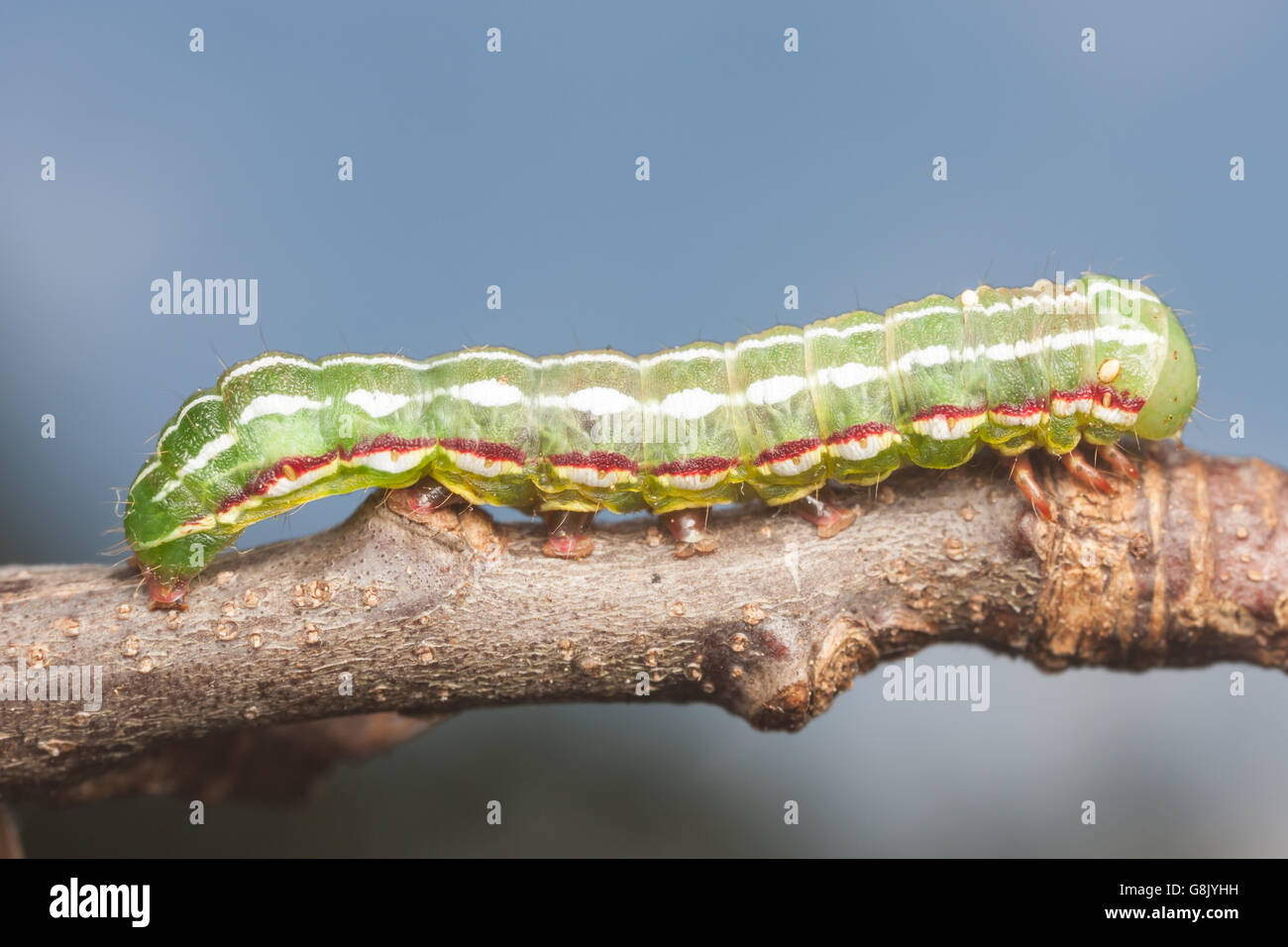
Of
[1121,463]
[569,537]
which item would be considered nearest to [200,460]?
[569,537]

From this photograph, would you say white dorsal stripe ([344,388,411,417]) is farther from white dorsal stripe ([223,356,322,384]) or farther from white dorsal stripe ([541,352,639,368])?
white dorsal stripe ([541,352,639,368])

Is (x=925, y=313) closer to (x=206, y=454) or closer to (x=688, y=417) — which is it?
(x=688, y=417)

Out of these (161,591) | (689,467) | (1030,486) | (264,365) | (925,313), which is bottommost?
(161,591)

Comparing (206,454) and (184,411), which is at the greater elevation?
(184,411)

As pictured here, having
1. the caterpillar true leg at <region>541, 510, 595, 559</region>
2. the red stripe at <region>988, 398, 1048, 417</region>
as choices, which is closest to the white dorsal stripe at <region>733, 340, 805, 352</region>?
the red stripe at <region>988, 398, 1048, 417</region>

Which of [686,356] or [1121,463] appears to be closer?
[1121,463]

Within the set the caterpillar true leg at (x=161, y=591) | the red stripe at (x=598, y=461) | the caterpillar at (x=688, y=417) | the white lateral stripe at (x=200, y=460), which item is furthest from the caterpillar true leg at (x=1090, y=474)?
the caterpillar true leg at (x=161, y=591)

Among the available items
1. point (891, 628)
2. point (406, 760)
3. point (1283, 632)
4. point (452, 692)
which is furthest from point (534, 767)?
point (1283, 632)

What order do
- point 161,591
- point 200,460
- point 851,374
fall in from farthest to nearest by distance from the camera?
point 851,374
point 200,460
point 161,591

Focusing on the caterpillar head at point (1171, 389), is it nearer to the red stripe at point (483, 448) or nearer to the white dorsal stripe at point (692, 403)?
the white dorsal stripe at point (692, 403)
